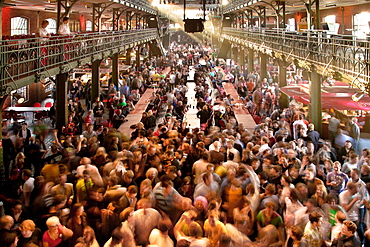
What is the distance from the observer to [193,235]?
249 inches

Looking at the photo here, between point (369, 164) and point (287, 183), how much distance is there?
8.35ft

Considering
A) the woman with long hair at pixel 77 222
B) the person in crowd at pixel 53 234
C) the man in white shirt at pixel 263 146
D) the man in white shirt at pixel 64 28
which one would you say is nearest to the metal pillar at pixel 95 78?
the man in white shirt at pixel 64 28

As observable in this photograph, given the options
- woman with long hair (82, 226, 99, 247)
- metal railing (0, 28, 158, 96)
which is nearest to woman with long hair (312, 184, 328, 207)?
woman with long hair (82, 226, 99, 247)

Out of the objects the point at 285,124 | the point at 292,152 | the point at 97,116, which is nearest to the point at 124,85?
the point at 97,116

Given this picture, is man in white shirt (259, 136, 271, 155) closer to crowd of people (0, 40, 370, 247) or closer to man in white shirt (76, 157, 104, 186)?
crowd of people (0, 40, 370, 247)

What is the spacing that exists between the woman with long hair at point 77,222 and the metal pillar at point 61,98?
32.8 ft

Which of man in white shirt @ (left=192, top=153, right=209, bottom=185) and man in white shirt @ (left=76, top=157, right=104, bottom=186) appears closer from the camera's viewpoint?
man in white shirt @ (left=76, top=157, right=104, bottom=186)

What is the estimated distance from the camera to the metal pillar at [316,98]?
52.4 feet

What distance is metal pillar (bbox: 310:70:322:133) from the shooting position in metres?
16.0

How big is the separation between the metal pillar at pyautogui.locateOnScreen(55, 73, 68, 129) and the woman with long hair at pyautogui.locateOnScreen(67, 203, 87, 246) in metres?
9.99

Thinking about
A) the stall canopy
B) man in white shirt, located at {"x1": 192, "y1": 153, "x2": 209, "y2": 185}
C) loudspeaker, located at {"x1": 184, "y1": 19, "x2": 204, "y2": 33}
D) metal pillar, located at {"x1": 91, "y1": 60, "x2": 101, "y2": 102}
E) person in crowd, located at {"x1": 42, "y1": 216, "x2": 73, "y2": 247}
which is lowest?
person in crowd, located at {"x1": 42, "y1": 216, "x2": 73, "y2": 247}

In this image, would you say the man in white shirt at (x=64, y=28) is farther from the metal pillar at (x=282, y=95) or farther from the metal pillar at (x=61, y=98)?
the metal pillar at (x=282, y=95)

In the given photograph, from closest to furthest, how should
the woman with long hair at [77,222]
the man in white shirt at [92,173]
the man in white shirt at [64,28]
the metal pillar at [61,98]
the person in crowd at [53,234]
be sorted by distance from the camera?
the person in crowd at [53,234] < the woman with long hair at [77,222] < the man in white shirt at [92,173] < the metal pillar at [61,98] < the man in white shirt at [64,28]

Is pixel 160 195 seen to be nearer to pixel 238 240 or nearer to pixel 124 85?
pixel 238 240
